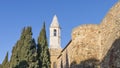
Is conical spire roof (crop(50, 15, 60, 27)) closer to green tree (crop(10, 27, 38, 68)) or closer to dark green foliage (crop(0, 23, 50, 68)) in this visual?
dark green foliage (crop(0, 23, 50, 68))

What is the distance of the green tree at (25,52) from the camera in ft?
89.4

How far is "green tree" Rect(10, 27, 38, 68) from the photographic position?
89.4 feet

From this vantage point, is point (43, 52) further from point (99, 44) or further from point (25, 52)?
point (99, 44)

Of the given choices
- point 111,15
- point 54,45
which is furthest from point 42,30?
point 54,45

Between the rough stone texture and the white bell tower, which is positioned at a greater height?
the white bell tower

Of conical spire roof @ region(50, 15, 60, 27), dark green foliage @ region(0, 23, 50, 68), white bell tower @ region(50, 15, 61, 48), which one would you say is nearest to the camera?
dark green foliage @ region(0, 23, 50, 68)

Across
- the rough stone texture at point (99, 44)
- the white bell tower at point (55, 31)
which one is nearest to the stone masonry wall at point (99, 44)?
the rough stone texture at point (99, 44)

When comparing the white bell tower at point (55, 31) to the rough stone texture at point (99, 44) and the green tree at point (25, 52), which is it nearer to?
the green tree at point (25, 52)

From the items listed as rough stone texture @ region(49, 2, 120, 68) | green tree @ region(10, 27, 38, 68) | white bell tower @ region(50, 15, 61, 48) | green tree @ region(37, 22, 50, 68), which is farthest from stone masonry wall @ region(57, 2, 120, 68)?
white bell tower @ region(50, 15, 61, 48)

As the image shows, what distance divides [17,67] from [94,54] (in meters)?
10.8

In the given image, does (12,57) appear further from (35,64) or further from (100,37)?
(100,37)

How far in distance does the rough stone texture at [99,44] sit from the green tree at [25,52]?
9157 millimetres

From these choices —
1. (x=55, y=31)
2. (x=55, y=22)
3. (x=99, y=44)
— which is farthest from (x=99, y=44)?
(x=55, y=22)

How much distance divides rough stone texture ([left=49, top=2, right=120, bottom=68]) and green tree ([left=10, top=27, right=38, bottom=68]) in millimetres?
9157
